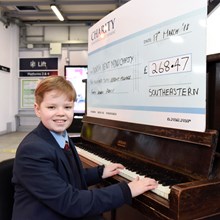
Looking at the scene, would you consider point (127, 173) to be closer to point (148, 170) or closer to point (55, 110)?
point (148, 170)

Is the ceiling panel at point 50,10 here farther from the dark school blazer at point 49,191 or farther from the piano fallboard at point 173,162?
the dark school blazer at point 49,191

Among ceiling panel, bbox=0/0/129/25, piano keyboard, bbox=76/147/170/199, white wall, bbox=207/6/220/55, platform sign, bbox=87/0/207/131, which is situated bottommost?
piano keyboard, bbox=76/147/170/199

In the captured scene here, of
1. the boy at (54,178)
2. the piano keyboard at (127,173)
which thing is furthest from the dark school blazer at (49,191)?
the piano keyboard at (127,173)

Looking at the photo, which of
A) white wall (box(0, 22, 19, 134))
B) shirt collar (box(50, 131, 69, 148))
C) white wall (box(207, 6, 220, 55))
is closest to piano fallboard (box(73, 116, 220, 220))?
shirt collar (box(50, 131, 69, 148))

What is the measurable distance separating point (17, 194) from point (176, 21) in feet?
3.65

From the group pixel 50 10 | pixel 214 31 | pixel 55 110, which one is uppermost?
pixel 50 10

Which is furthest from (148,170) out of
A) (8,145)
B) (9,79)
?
(9,79)

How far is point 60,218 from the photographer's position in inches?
44.5

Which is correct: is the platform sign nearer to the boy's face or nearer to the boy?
the boy

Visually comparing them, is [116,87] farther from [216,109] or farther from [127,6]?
[216,109]

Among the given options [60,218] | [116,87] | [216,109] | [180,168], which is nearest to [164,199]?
[180,168]

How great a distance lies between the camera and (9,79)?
7.56 m

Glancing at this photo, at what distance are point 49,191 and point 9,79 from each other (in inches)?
279

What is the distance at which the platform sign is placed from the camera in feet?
4.10
